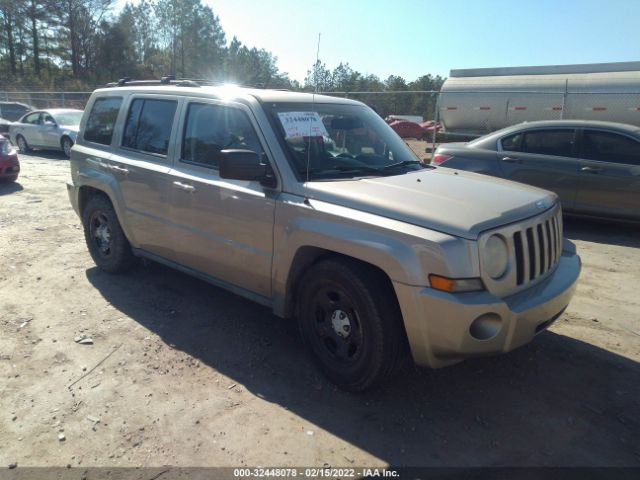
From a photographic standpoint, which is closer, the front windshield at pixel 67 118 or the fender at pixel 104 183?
the fender at pixel 104 183

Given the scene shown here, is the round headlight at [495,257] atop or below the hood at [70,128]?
below

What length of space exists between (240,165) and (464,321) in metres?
1.73

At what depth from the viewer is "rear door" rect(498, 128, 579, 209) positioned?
744cm

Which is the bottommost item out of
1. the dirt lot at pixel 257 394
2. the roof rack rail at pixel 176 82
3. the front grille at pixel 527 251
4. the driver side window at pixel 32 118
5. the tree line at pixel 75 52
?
the dirt lot at pixel 257 394

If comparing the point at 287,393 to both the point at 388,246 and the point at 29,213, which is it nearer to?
the point at 388,246

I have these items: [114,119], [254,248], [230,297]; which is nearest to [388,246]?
[254,248]

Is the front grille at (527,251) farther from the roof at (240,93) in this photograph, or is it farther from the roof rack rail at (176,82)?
the roof rack rail at (176,82)

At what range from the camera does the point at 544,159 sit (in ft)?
25.0

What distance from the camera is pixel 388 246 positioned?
2865 millimetres

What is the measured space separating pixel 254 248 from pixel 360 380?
1.22 m

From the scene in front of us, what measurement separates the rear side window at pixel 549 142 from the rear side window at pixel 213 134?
559 cm

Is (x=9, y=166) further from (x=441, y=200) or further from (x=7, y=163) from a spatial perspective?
(x=441, y=200)

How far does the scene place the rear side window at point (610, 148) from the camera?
7.10 m

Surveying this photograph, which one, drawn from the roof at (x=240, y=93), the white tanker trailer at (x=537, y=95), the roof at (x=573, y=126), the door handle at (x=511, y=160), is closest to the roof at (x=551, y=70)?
the white tanker trailer at (x=537, y=95)
